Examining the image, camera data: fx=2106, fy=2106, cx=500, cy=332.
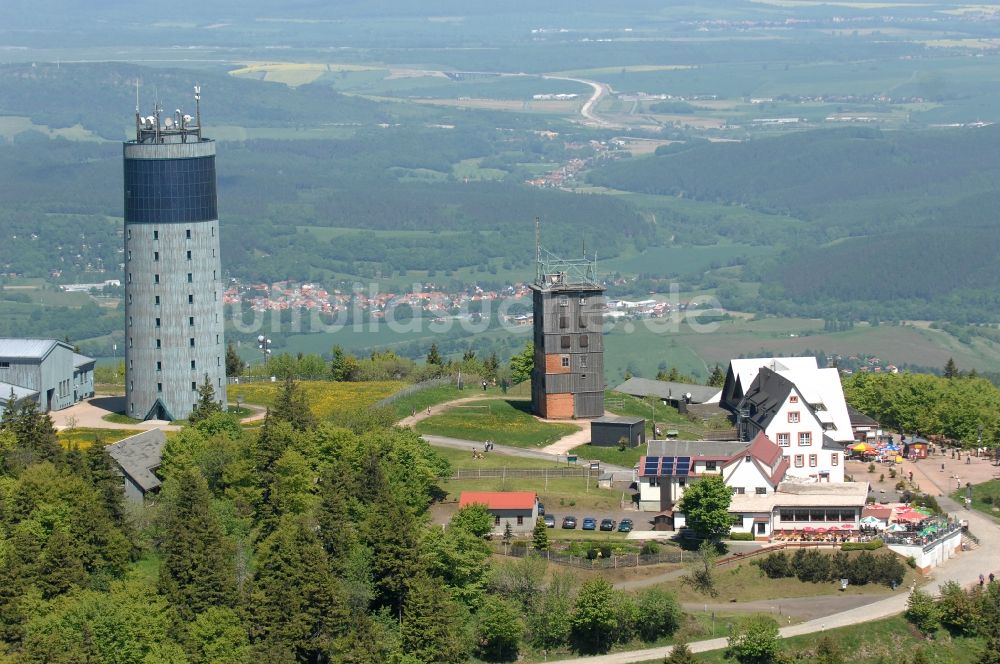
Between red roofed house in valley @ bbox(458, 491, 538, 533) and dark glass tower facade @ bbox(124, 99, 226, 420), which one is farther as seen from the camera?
dark glass tower facade @ bbox(124, 99, 226, 420)

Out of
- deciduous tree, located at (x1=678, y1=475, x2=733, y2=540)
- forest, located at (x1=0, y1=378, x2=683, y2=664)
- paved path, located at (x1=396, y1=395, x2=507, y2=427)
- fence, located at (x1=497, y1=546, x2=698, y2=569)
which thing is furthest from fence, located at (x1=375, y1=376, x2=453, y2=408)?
deciduous tree, located at (x1=678, y1=475, x2=733, y2=540)

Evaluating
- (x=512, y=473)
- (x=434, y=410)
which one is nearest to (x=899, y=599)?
(x=512, y=473)

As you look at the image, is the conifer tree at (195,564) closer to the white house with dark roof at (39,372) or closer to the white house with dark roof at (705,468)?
the white house with dark roof at (705,468)

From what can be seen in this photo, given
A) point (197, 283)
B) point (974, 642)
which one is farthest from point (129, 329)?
point (974, 642)

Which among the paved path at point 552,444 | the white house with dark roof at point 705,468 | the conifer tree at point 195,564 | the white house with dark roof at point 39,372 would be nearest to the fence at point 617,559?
the white house with dark roof at point 705,468

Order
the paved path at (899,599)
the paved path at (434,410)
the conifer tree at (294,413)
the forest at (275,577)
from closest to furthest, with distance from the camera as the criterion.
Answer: the forest at (275,577)
the paved path at (899,599)
the conifer tree at (294,413)
the paved path at (434,410)

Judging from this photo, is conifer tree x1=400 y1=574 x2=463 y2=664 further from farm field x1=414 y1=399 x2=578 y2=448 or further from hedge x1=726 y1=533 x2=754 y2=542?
farm field x1=414 y1=399 x2=578 y2=448

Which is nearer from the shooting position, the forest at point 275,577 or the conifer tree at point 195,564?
the forest at point 275,577

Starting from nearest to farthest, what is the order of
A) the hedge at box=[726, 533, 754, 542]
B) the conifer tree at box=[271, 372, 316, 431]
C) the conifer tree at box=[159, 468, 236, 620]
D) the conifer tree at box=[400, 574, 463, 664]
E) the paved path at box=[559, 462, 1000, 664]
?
the conifer tree at box=[400, 574, 463, 664], the conifer tree at box=[159, 468, 236, 620], the paved path at box=[559, 462, 1000, 664], the hedge at box=[726, 533, 754, 542], the conifer tree at box=[271, 372, 316, 431]
